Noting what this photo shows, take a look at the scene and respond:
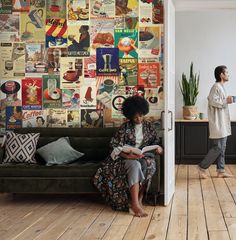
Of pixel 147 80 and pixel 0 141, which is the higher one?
pixel 147 80

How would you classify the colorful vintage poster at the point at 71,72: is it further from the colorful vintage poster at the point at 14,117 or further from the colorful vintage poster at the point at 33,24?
the colorful vintage poster at the point at 14,117

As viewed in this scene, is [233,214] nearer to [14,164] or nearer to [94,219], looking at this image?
[94,219]

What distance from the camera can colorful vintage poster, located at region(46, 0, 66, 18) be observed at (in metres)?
5.46

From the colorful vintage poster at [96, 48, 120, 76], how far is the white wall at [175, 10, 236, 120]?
2.79 metres

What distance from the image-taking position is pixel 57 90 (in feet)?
18.1

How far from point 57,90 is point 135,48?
1.01 meters

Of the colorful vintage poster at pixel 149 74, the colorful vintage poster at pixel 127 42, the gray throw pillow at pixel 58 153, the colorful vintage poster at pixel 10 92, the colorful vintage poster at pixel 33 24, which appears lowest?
the gray throw pillow at pixel 58 153

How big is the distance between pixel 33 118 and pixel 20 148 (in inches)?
22.9

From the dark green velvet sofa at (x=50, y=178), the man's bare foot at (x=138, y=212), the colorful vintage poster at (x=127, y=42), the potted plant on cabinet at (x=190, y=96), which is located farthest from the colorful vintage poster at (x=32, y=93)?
the potted plant on cabinet at (x=190, y=96)

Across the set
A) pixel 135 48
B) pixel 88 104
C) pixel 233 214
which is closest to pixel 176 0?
pixel 135 48

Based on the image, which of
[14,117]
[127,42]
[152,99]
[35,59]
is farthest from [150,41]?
[14,117]

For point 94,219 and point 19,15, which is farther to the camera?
point 19,15

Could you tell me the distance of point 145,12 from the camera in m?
5.36

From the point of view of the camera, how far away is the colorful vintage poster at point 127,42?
211 inches
